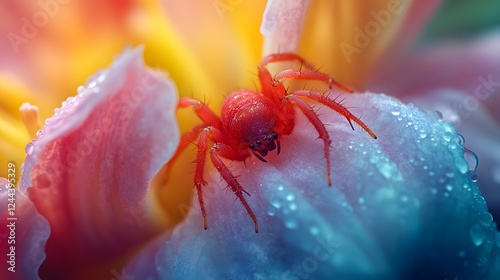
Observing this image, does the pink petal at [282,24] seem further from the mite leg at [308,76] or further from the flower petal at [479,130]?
the flower petal at [479,130]

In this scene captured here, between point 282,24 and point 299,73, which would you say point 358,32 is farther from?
point 282,24

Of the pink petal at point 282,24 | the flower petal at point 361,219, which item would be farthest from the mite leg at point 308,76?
the flower petal at point 361,219

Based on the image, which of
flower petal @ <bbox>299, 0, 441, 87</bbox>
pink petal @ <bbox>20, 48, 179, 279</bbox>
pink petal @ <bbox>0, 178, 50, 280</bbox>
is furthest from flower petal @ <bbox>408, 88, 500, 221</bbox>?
pink petal @ <bbox>0, 178, 50, 280</bbox>

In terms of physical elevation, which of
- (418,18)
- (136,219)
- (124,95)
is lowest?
(136,219)

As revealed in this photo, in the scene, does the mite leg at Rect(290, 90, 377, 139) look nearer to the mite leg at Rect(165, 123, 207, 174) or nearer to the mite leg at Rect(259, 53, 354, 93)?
the mite leg at Rect(259, 53, 354, 93)

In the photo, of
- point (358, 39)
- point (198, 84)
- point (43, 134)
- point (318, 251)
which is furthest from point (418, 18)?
point (43, 134)

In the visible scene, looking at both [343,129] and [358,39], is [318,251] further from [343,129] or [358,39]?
[358,39]

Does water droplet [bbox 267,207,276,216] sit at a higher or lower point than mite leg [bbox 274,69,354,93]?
lower
